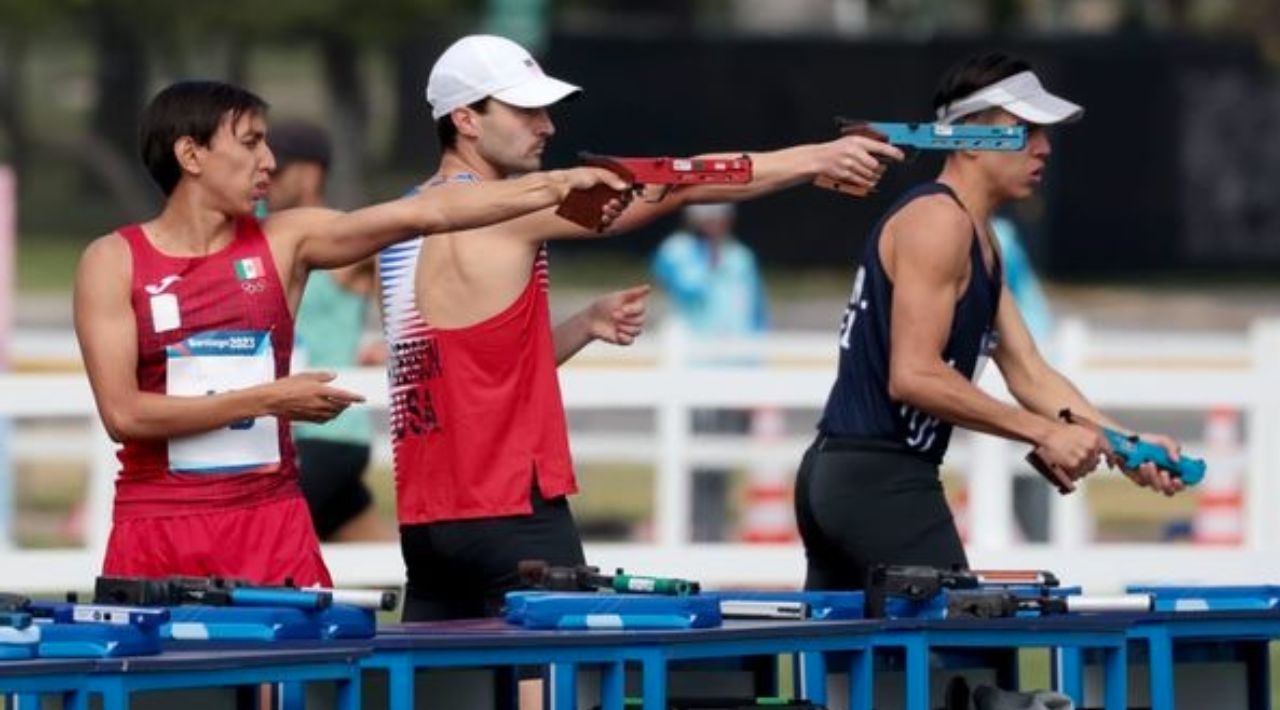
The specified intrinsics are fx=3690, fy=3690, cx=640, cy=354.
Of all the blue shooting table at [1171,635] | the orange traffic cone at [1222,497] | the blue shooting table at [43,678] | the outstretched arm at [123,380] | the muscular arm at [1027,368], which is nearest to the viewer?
the blue shooting table at [43,678]

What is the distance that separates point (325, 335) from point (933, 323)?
13.4 ft

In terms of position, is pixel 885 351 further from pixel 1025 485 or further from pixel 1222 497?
pixel 1222 497

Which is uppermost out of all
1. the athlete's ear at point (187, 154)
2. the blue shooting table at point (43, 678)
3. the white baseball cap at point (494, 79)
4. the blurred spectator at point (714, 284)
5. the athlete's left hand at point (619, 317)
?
the blurred spectator at point (714, 284)

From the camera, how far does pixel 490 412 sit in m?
8.96

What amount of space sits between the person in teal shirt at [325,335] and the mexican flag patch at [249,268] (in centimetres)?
356

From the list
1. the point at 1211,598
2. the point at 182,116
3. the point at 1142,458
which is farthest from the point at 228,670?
the point at 1142,458

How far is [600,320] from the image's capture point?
370 inches

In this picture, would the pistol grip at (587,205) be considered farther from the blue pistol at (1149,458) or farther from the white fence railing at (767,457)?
the white fence railing at (767,457)

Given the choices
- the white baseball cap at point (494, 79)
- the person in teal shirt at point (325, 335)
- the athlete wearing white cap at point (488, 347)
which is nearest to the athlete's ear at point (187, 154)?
the athlete wearing white cap at point (488, 347)

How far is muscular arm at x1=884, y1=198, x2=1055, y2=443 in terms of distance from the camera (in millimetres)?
9227

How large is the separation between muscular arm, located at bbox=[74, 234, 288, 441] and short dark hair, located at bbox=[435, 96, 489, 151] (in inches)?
43.4

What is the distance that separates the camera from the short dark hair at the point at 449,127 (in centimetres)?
908

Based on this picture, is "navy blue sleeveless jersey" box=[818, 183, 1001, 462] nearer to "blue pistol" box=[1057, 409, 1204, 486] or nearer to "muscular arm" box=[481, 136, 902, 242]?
"blue pistol" box=[1057, 409, 1204, 486]

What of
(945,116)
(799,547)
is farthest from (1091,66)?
(945,116)
